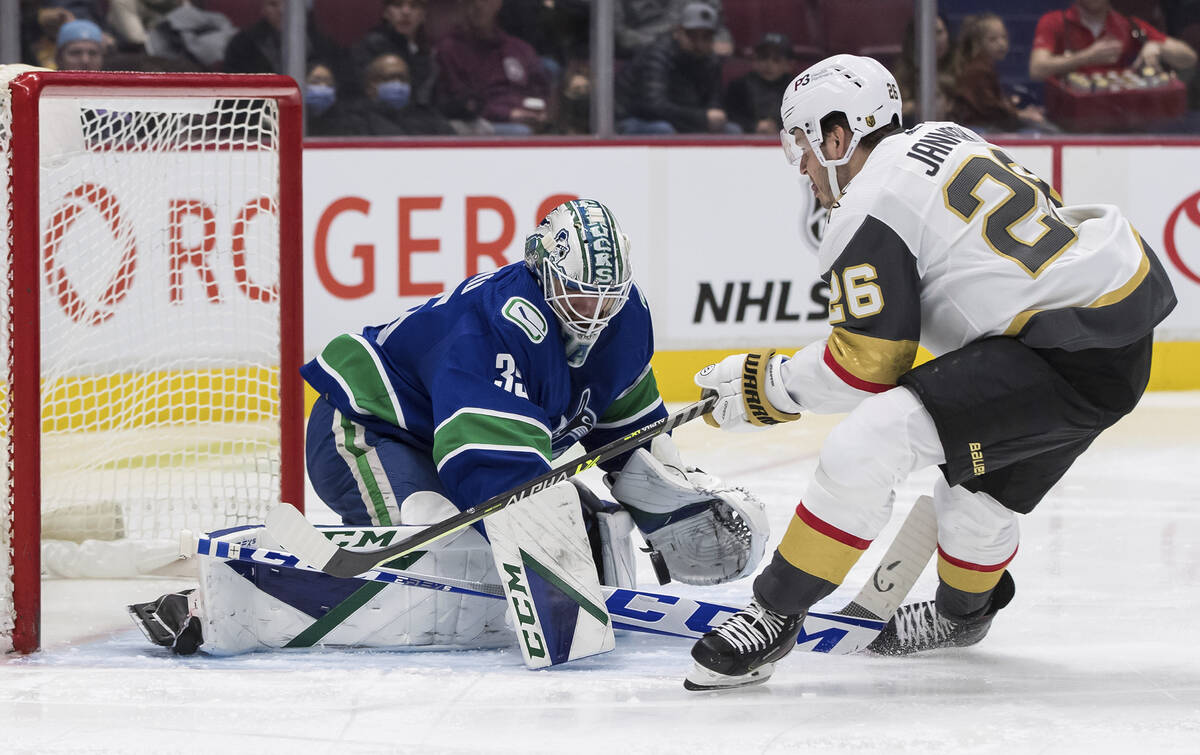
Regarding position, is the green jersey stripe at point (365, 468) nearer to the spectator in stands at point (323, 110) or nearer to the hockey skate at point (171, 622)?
the hockey skate at point (171, 622)

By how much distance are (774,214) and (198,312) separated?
2.37m

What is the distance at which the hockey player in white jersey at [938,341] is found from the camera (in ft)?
7.25

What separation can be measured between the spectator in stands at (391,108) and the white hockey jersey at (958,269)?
3.05 metres

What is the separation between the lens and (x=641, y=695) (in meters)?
2.23

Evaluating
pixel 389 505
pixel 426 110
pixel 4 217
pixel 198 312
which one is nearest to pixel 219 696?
pixel 389 505

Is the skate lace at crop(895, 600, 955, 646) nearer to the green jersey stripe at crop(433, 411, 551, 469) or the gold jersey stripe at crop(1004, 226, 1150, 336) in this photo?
the gold jersey stripe at crop(1004, 226, 1150, 336)

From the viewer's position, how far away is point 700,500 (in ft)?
8.94

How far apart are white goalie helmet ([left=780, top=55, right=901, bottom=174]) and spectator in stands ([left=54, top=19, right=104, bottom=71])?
3.11m

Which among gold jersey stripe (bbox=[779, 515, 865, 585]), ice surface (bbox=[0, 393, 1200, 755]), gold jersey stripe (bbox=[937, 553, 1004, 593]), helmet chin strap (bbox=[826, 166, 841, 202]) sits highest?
helmet chin strap (bbox=[826, 166, 841, 202])

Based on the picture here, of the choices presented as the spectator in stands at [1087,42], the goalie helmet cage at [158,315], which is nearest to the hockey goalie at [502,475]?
the goalie helmet cage at [158,315]

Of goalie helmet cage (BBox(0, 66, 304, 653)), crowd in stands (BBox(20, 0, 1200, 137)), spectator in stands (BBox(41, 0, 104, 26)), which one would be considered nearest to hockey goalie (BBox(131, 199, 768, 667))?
goalie helmet cage (BBox(0, 66, 304, 653))

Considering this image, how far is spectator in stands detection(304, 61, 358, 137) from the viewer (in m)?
5.07

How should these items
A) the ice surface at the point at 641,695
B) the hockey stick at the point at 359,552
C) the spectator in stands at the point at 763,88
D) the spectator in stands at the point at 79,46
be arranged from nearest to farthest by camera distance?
the ice surface at the point at 641,695 → the hockey stick at the point at 359,552 → the spectator in stands at the point at 79,46 → the spectator in stands at the point at 763,88

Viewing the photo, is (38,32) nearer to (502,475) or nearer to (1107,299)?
(502,475)
